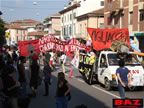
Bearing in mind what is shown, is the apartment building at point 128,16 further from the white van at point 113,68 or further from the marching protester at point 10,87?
the marching protester at point 10,87

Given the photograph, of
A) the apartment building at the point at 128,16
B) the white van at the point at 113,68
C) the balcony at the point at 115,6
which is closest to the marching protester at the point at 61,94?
the white van at the point at 113,68

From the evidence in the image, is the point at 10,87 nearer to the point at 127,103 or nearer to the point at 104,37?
the point at 127,103

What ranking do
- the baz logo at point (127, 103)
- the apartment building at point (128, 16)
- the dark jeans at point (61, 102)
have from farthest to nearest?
the apartment building at point (128, 16), the dark jeans at point (61, 102), the baz logo at point (127, 103)

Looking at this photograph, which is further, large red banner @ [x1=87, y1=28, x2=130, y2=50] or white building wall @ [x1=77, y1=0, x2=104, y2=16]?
white building wall @ [x1=77, y1=0, x2=104, y2=16]

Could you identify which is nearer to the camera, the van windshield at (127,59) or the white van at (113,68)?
the white van at (113,68)

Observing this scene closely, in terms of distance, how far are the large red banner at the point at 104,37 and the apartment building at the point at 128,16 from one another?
15.6 m

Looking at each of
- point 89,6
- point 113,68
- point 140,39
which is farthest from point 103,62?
point 89,6

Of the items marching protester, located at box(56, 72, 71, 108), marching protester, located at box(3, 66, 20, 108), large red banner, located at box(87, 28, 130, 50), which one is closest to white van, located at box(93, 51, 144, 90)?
large red banner, located at box(87, 28, 130, 50)

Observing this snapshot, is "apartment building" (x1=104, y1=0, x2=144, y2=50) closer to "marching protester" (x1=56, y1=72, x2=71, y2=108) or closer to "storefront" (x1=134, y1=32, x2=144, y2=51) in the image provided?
"storefront" (x1=134, y1=32, x2=144, y2=51)

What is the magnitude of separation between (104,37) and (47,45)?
4.51 metres

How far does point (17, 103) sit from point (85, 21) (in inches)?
1840

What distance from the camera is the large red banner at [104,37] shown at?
1379cm

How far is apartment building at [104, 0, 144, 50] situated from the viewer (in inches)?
1172

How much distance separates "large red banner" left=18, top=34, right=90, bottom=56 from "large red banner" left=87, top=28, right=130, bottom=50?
258 cm
